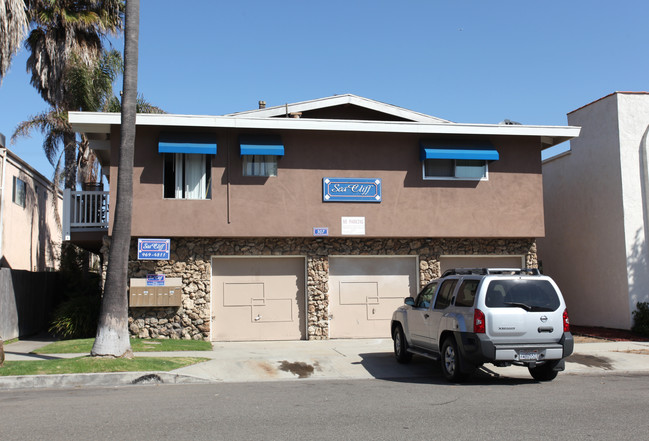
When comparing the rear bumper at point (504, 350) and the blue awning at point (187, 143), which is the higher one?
the blue awning at point (187, 143)

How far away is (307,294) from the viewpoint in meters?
17.5

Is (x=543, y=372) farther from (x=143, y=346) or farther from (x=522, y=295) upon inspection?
(x=143, y=346)

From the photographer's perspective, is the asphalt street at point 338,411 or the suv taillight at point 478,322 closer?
the asphalt street at point 338,411

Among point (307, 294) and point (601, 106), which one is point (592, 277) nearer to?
point (601, 106)

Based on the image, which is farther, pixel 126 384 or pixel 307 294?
pixel 307 294

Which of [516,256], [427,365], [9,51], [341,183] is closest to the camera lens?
[427,365]

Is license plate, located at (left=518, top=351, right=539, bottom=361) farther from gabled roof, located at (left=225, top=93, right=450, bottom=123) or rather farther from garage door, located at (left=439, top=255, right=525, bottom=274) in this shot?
gabled roof, located at (left=225, top=93, right=450, bottom=123)

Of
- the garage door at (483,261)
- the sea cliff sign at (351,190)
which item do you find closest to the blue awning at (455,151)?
the sea cliff sign at (351,190)

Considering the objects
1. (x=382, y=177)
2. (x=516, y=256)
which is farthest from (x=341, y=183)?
(x=516, y=256)

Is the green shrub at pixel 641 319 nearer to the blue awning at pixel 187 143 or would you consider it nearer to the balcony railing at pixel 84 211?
the blue awning at pixel 187 143

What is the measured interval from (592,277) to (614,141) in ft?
14.1

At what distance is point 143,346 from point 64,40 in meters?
13.5

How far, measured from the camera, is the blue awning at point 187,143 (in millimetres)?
16344

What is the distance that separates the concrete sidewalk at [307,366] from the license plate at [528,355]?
1.54m
